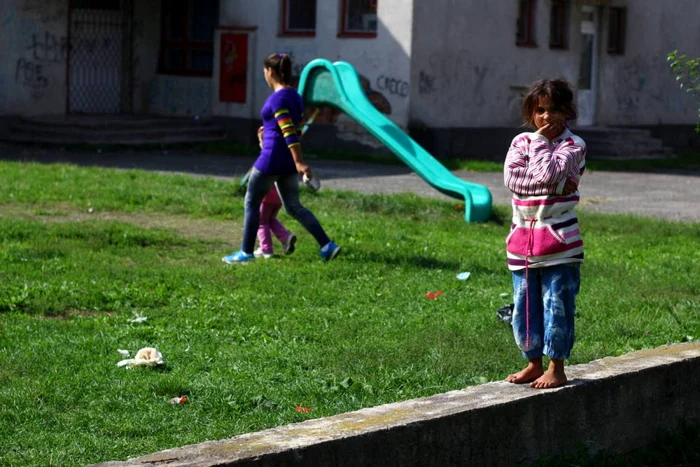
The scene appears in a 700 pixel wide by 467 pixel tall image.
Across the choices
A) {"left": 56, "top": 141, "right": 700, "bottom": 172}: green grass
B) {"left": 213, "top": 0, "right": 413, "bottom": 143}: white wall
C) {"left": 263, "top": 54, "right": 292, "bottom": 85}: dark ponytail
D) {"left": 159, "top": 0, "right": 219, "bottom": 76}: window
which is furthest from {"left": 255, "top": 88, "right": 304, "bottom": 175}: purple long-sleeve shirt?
{"left": 159, "top": 0, "right": 219, "bottom": 76}: window

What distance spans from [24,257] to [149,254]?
1047 mm

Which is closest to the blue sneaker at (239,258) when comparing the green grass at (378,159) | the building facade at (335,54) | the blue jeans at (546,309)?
the blue jeans at (546,309)

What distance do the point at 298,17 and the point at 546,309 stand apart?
65.3 feet

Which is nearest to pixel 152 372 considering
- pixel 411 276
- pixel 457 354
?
pixel 457 354

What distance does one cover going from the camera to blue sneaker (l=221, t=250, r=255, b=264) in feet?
32.0

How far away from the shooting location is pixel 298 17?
24500 millimetres

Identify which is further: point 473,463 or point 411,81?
point 411,81

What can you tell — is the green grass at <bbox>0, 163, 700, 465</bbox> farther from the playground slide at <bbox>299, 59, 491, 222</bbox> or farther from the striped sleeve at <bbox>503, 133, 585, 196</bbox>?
the striped sleeve at <bbox>503, 133, 585, 196</bbox>

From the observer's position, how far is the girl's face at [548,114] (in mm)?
5270

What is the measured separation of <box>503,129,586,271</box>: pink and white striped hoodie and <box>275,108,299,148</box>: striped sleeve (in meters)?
4.53

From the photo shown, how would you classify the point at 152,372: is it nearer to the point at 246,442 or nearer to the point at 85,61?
the point at 246,442

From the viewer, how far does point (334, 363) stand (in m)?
6.36

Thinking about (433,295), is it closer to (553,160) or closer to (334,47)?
(553,160)

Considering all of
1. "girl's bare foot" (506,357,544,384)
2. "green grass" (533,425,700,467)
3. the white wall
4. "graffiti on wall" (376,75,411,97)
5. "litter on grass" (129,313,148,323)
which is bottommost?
"green grass" (533,425,700,467)
